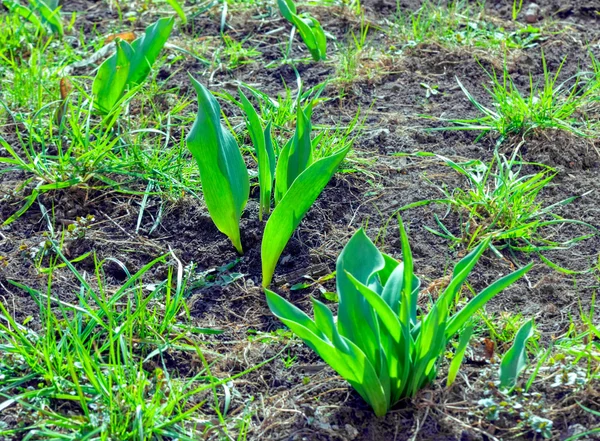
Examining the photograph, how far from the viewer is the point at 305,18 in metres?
3.32

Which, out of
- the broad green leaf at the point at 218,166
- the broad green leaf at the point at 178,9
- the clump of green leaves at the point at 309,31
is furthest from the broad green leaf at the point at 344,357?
the broad green leaf at the point at 178,9

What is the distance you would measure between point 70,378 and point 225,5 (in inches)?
85.1

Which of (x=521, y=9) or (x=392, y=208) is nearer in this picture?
(x=392, y=208)

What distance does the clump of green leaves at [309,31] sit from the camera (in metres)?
3.06

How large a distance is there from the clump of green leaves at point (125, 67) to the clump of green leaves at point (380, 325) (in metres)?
1.33

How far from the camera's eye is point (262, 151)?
7.08 feet

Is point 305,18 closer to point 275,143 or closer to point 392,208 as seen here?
point 275,143

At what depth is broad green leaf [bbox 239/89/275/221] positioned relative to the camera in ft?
7.03

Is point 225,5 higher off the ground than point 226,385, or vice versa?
point 225,5

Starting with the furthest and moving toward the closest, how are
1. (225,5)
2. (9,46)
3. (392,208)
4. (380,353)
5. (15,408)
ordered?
(225,5)
(9,46)
(392,208)
(15,408)
(380,353)

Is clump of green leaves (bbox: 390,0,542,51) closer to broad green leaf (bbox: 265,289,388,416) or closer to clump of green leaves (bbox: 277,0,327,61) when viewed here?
clump of green leaves (bbox: 277,0,327,61)

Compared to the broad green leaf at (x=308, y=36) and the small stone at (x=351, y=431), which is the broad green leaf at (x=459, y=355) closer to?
the small stone at (x=351, y=431)

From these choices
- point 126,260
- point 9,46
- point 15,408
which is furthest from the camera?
point 9,46

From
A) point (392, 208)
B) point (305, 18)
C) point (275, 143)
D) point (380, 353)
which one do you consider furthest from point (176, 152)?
point (380, 353)
